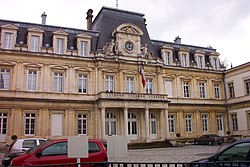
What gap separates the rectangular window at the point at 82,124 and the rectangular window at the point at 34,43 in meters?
6.81

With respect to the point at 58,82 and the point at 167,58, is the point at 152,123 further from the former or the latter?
the point at 58,82

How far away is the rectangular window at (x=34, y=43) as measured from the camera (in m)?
23.2

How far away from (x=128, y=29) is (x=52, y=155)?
754 inches

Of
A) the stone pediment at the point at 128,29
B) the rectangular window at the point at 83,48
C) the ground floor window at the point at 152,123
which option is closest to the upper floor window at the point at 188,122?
the ground floor window at the point at 152,123

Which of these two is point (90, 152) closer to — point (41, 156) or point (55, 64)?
point (41, 156)

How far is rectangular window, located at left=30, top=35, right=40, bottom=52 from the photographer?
23156 mm

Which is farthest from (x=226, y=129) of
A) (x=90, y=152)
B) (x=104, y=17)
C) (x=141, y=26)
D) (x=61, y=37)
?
(x=90, y=152)

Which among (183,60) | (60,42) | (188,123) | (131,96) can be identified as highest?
(60,42)

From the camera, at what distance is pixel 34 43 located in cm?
2333

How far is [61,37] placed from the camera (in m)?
24.3

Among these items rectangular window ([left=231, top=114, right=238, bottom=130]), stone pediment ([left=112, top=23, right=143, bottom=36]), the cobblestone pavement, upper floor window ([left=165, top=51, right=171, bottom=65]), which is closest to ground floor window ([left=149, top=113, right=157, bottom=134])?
upper floor window ([left=165, top=51, right=171, bottom=65])

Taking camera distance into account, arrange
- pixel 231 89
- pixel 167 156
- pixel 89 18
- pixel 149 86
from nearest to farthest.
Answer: pixel 167 156 → pixel 149 86 → pixel 89 18 → pixel 231 89

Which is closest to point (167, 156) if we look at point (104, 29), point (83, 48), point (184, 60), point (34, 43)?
point (83, 48)

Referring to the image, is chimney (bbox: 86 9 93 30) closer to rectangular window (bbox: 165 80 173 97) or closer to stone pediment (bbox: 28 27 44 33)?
stone pediment (bbox: 28 27 44 33)
